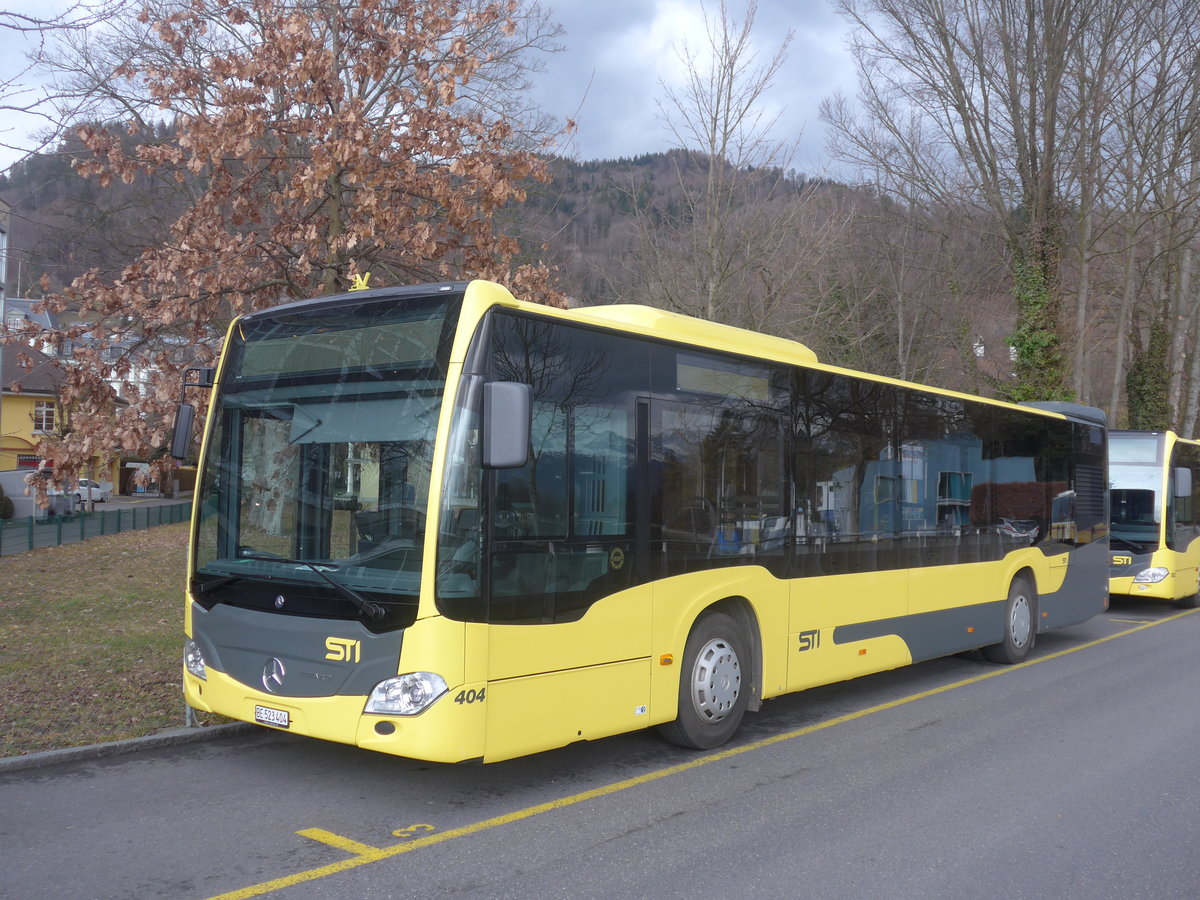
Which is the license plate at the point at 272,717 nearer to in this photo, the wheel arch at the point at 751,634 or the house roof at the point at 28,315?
the wheel arch at the point at 751,634

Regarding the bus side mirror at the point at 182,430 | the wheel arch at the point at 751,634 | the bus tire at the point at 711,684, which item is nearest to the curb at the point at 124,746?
the bus side mirror at the point at 182,430

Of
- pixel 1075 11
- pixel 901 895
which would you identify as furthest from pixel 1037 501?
pixel 1075 11

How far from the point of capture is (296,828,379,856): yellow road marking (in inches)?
212

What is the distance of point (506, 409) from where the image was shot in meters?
5.62

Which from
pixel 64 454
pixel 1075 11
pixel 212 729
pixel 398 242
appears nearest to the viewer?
pixel 212 729

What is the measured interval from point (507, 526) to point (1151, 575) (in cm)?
1512

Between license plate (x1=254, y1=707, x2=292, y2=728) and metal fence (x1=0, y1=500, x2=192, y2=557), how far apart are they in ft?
63.2

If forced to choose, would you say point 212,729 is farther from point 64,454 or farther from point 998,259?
point 998,259

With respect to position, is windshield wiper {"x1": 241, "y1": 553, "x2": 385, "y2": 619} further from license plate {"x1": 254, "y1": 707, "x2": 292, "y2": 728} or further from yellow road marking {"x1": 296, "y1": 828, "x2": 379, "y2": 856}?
yellow road marking {"x1": 296, "y1": 828, "x2": 379, "y2": 856}

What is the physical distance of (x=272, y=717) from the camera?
622cm

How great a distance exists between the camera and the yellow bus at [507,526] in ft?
19.1

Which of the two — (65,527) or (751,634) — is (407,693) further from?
(65,527)

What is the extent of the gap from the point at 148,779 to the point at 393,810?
5.72 feet

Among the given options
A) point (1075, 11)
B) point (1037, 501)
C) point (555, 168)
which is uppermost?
point (1075, 11)
